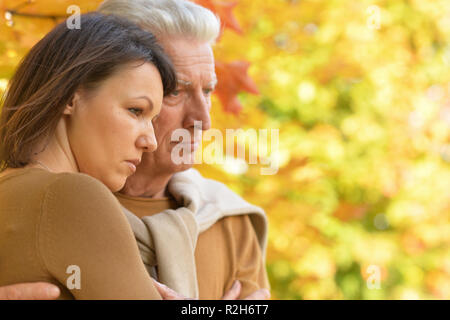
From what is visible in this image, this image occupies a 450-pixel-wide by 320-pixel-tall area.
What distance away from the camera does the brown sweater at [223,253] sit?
5.28ft

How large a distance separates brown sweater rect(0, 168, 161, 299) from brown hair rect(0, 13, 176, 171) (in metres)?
0.16

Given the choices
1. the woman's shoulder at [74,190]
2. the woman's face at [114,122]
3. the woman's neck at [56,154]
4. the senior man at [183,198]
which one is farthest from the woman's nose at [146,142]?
the senior man at [183,198]

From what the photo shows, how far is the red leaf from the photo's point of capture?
206 centimetres

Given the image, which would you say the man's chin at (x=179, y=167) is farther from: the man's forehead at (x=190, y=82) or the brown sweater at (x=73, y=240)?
the brown sweater at (x=73, y=240)

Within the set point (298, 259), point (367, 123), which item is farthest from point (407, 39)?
point (298, 259)

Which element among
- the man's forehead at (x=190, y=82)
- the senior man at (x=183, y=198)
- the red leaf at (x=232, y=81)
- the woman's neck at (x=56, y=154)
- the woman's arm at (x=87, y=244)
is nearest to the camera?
the woman's arm at (x=87, y=244)

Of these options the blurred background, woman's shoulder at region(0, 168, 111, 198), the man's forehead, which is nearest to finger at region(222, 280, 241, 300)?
the man's forehead

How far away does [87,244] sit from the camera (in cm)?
89

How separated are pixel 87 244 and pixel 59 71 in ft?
1.14

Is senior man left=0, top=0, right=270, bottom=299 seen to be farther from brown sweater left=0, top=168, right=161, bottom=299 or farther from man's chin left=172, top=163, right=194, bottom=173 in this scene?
brown sweater left=0, top=168, right=161, bottom=299

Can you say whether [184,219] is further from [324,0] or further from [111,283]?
[324,0]

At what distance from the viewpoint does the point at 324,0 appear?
378 centimetres

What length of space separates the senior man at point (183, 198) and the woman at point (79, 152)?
31 centimetres

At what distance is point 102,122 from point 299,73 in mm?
2883
